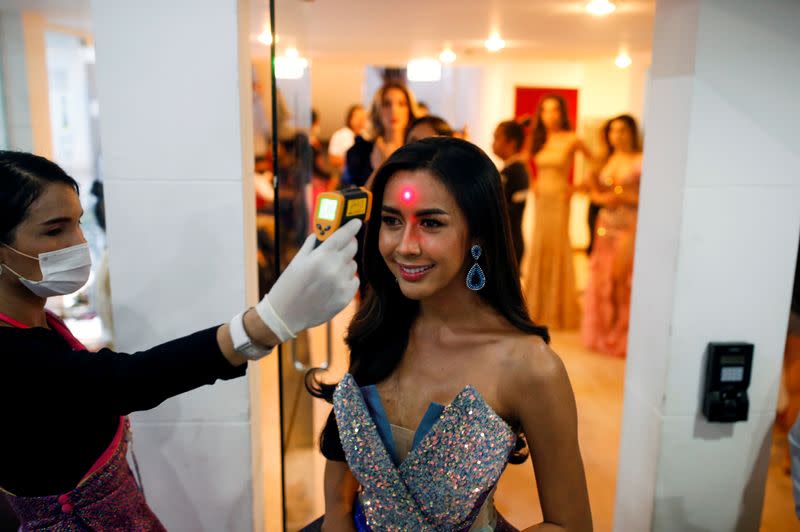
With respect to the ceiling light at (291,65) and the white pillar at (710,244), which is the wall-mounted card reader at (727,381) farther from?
the ceiling light at (291,65)

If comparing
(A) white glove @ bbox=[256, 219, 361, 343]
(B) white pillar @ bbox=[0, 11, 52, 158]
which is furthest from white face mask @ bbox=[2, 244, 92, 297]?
(B) white pillar @ bbox=[0, 11, 52, 158]

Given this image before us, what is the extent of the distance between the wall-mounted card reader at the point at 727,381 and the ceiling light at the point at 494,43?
3.27 metres

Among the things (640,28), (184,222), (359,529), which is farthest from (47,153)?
(640,28)

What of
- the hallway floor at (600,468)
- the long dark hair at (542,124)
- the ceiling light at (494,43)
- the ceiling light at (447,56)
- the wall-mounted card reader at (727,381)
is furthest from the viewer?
the ceiling light at (447,56)

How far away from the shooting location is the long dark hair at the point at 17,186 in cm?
116

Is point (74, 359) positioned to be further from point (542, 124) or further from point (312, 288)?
point (542, 124)

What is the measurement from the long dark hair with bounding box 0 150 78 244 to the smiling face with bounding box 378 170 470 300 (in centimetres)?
69

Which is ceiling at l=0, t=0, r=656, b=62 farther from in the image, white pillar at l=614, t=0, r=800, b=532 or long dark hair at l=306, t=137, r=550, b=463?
white pillar at l=614, t=0, r=800, b=532

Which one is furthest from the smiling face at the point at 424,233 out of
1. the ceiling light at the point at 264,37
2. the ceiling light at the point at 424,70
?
the ceiling light at the point at 424,70

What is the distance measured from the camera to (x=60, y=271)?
1247mm

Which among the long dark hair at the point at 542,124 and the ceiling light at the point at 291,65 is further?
the long dark hair at the point at 542,124

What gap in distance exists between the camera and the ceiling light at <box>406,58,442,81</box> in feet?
20.1

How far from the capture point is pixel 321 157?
666 centimetres

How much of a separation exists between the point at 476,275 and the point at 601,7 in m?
2.63
